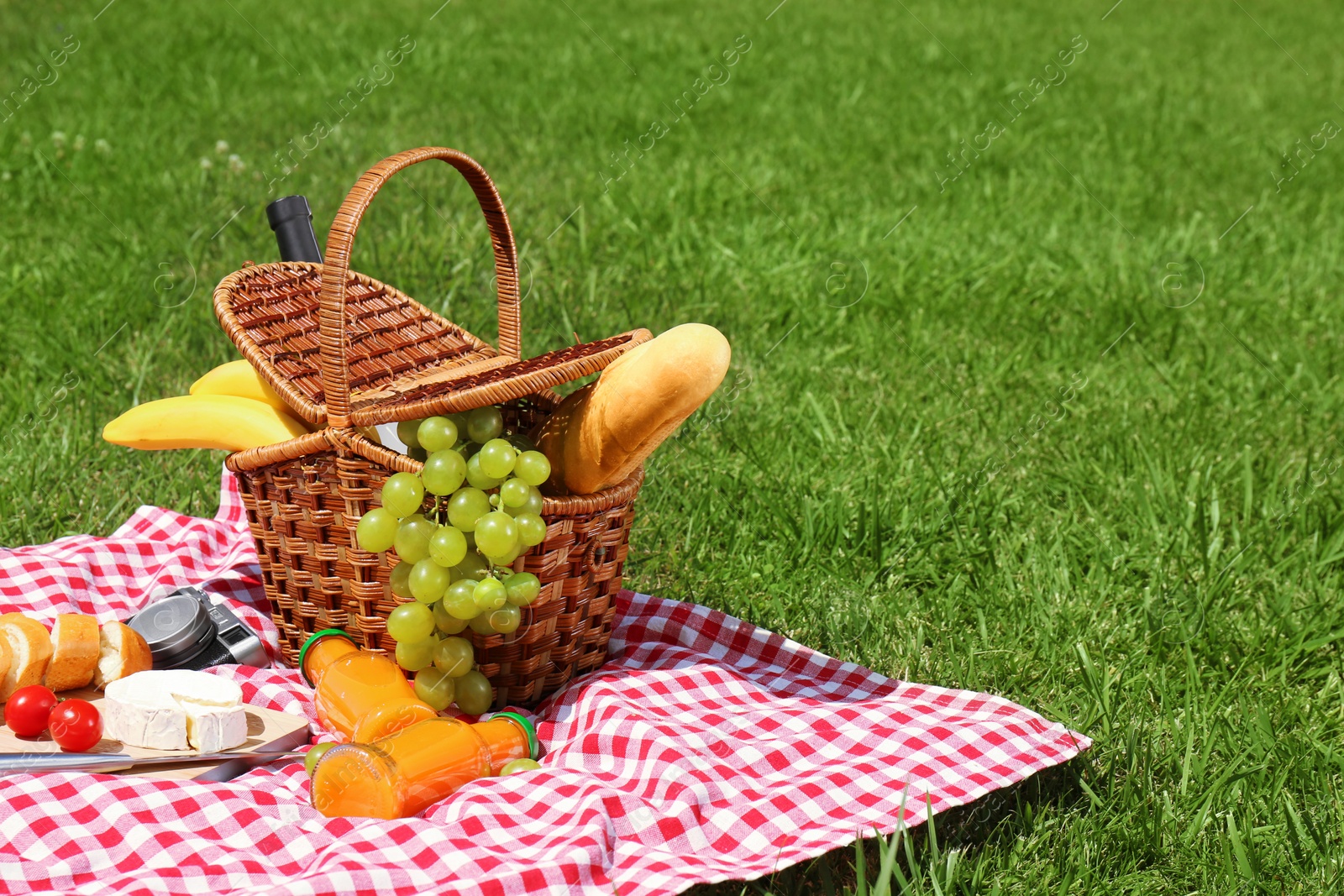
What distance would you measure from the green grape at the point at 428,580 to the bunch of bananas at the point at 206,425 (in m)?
0.38

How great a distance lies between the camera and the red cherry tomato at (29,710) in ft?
6.04

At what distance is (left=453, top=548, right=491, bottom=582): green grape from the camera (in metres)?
1.90

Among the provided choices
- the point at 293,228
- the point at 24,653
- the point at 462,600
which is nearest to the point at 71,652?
the point at 24,653

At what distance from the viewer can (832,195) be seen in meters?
5.08

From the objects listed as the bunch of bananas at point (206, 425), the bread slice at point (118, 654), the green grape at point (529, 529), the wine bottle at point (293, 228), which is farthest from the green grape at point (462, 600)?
the wine bottle at point (293, 228)

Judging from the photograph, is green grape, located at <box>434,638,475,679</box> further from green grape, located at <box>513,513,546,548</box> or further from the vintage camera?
the vintage camera

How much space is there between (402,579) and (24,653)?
1.92 ft

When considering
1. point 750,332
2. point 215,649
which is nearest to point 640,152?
point 750,332

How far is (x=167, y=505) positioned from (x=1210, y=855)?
221 centimetres

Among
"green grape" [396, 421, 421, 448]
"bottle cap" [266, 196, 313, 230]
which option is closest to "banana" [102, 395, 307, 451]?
"green grape" [396, 421, 421, 448]

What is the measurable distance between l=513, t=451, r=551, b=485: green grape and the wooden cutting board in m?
0.53

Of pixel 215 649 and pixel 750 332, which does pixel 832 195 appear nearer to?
pixel 750 332

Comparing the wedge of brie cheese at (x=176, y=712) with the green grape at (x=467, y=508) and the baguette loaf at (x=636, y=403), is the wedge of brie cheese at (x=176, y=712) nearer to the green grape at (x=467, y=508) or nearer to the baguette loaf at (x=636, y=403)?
the green grape at (x=467, y=508)

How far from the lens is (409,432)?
194 centimetres
